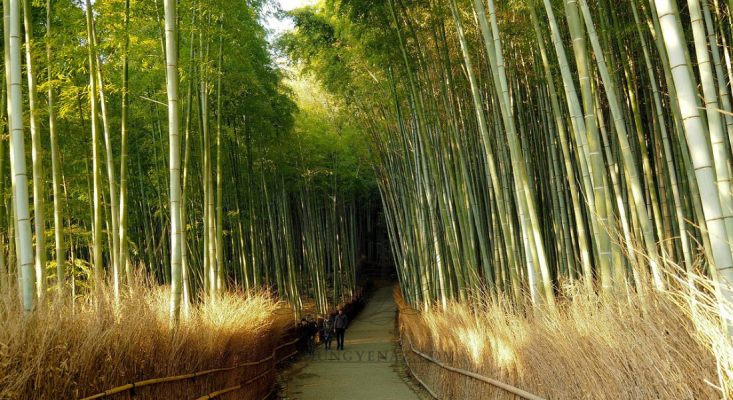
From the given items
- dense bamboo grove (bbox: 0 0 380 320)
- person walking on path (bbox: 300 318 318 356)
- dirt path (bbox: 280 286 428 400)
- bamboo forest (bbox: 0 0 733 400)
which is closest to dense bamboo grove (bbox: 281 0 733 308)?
bamboo forest (bbox: 0 0 733 400)

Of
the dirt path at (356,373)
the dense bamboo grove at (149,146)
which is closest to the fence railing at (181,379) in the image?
the dense bamboo grove at (149,146)

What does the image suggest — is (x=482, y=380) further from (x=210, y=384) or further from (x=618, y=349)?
Result: (x=618, y=349)

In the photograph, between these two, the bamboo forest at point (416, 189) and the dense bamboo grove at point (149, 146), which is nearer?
the bamboo forest at point (416, 189)

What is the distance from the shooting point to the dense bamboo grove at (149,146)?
374cm

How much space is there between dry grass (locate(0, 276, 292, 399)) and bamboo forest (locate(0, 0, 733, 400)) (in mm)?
13

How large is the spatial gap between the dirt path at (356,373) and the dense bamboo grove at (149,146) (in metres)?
1.42

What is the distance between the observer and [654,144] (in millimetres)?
4488

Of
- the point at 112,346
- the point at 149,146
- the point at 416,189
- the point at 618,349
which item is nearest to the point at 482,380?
the point at 618,349

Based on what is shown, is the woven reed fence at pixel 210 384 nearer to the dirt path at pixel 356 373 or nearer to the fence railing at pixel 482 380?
the dirt path at pixel 356 373

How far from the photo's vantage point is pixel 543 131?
557 centimetres

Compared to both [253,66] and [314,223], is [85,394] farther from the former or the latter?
[314,223]

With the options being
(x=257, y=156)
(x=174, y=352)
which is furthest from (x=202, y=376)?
(x=257, y=156)

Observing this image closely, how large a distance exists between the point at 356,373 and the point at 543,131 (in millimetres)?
3804

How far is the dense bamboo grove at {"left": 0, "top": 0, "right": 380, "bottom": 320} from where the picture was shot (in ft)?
12.3
